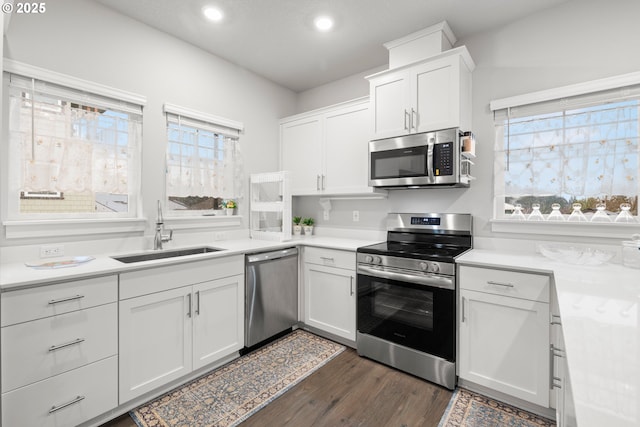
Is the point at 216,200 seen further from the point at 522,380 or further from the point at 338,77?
the point at 522,380

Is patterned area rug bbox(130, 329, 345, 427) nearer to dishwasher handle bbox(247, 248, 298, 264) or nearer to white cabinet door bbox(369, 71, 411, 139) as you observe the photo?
dishwasher handle bbox(247, 248, 298, 264)

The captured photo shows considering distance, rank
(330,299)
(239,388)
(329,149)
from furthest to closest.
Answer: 1. (329,149)
2. (330,299)
3. (239,388)

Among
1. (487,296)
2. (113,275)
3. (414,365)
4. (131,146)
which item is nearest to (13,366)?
(113,275)

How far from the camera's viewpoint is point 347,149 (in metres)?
3.10

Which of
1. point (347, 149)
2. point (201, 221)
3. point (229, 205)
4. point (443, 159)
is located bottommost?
point (201, 221)

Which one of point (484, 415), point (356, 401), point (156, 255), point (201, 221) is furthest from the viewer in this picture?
point (201, 221)

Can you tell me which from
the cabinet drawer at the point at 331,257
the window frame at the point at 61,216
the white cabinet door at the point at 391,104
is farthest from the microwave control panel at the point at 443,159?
the window frame at the point at 61,216

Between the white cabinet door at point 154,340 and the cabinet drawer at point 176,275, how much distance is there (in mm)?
44

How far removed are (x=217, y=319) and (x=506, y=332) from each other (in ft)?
6.63

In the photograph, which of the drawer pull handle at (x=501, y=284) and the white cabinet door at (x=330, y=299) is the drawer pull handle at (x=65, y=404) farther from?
the drawer pull handle at (x=501, y=284)

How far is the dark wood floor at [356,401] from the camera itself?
181 cm

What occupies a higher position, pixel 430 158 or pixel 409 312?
pixel 430 158

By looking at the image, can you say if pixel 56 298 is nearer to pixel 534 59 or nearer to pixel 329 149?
pixel 329 149

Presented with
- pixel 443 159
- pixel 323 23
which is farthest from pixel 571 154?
pixel 323 23
